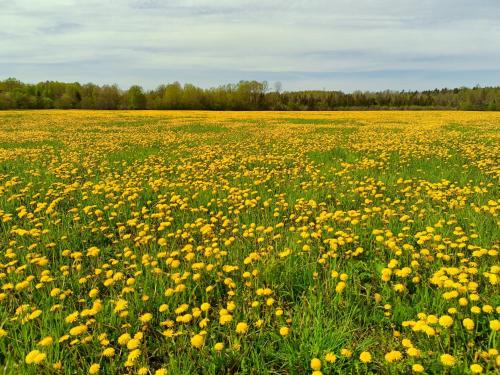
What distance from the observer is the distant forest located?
68250 mm

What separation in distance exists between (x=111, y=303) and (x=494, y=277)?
3172 mm

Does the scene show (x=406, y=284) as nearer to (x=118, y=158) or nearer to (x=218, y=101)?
(x=118, y=158)

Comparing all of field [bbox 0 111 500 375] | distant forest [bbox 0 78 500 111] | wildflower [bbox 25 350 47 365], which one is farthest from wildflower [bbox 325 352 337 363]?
distant forest [bbox 0 78 500 111]

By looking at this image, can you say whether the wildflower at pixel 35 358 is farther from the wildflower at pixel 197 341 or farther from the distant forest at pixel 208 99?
the distant forest at pixel 208 99

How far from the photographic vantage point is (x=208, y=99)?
76.5m

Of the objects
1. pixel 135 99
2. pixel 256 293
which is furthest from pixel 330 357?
pixel 135 99

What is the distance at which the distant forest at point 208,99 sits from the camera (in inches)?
2687

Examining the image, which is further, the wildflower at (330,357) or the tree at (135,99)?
the tree at (135,99)

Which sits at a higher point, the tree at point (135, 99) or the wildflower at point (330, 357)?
the tree at point (135, 99)

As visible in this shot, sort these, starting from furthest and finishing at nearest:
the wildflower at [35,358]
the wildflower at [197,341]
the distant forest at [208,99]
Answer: the distant forest at [208,99], the wildflower at [197,341], the wildflower at [35,358]

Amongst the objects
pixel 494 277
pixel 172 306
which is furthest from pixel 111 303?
pixel 494 277

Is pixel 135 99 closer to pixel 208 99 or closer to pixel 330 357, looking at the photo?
pixel 208 99

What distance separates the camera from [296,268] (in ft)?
11.5

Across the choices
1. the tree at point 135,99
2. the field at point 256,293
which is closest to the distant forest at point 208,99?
the tree at point 135,99
